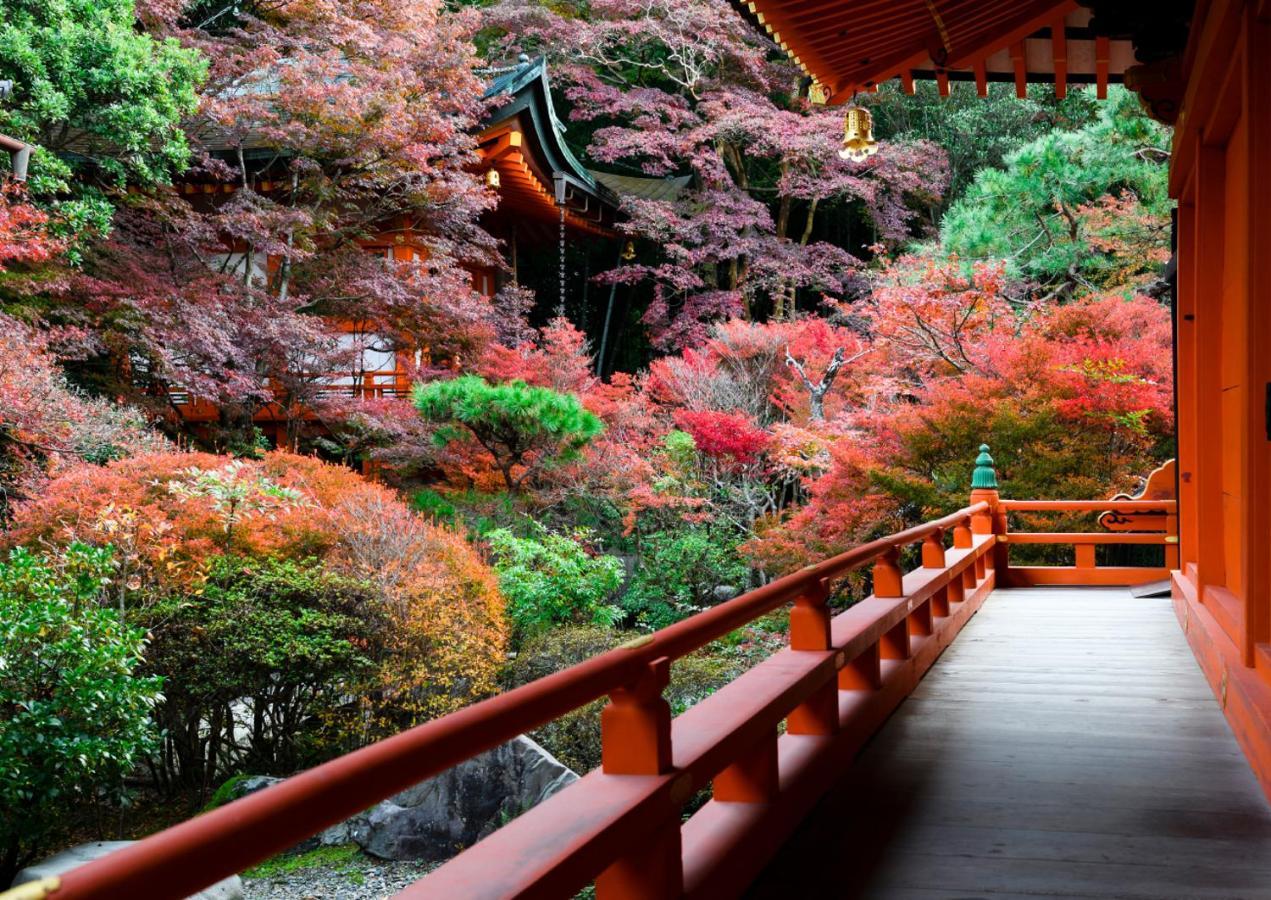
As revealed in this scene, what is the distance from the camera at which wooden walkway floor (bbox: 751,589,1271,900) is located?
8.48ft

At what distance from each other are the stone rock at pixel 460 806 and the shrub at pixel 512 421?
5.76 m

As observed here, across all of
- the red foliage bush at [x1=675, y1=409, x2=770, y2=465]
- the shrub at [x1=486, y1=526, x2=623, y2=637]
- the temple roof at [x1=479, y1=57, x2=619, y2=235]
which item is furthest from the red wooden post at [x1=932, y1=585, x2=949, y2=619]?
the temple roof at [x1=479, y1=57, x2=619, y2=235]

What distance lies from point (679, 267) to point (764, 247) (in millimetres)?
1625

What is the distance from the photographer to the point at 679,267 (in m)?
18.3

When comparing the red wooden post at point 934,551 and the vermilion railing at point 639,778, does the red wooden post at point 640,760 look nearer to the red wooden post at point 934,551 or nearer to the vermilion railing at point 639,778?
the vermilion railing at point 639,778

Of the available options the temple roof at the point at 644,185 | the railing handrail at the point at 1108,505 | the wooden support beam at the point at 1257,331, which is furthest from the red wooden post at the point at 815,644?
the temple roof at the point at 644,185

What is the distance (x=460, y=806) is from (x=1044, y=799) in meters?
4.82

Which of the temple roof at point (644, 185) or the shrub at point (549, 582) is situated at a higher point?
the temple roof at point (644, 185)

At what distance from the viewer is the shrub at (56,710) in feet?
21.0

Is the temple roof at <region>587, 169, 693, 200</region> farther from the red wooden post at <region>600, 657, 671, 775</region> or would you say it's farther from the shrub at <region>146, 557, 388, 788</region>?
the red wooden post at <region>600, 657, 671, 775</region>

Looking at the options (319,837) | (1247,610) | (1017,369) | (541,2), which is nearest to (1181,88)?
(1247,610)

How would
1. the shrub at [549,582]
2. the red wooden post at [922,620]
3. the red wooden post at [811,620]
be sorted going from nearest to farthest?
the red wooden post at [811,620]
the red wooden post at [922,620]
the shrub at [549,582]

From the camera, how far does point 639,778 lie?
2.05 metres

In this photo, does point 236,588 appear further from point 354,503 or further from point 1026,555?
point 1026,555
